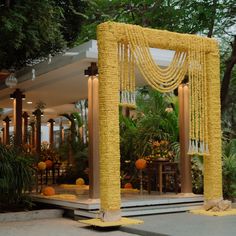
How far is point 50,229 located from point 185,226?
226cm

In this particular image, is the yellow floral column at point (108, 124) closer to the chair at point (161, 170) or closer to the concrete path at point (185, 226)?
the concrete path at point (185, 226)

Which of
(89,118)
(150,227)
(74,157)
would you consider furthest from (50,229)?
Result: (74,157)

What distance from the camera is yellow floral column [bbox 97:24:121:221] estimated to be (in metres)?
8.45

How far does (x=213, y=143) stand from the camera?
9711 millimetres

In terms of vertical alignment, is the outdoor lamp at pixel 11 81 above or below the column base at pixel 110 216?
above

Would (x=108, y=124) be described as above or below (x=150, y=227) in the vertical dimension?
above

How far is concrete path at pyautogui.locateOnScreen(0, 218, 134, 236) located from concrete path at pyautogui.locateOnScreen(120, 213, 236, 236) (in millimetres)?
403

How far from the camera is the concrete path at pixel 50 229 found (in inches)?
317

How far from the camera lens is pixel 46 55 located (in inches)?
508

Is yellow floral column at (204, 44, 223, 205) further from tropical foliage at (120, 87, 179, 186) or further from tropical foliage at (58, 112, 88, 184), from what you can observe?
tropical foliage at (58, 112, 88, 184)

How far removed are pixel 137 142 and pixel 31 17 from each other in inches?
174

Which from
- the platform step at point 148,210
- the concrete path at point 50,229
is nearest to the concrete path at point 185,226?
the platform step at point 148,210

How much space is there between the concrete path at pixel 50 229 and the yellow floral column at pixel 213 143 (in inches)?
90.2

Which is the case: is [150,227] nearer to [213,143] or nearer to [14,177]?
[213,143]
